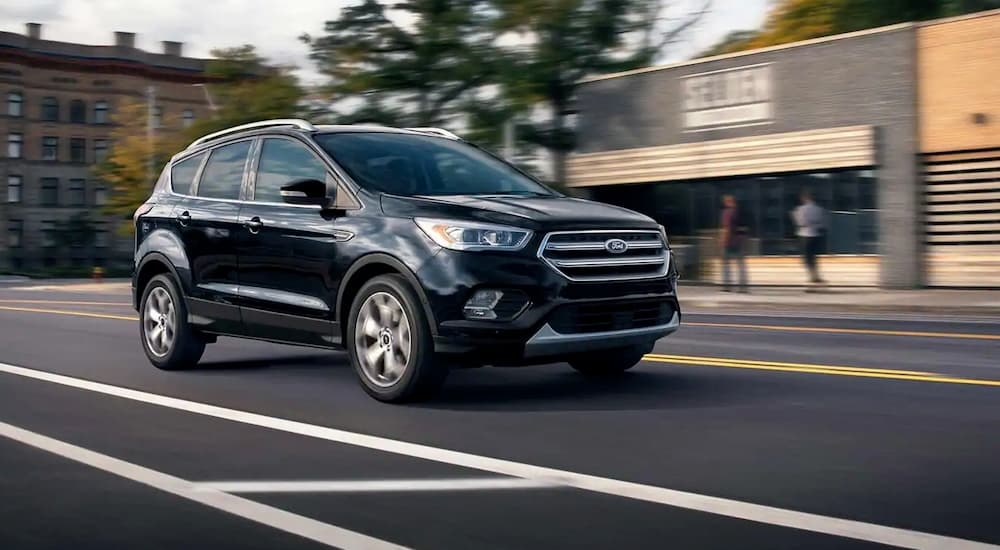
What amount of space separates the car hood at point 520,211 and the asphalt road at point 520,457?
1.06 m

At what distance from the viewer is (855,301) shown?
64.2 feet

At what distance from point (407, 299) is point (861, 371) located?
3.45 m

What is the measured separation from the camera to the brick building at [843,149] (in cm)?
2284

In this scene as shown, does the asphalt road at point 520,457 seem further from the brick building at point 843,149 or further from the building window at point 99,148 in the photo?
the building window at point 99,148

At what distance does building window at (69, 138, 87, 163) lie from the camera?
80.4 m

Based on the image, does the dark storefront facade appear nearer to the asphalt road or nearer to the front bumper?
the asphalt road

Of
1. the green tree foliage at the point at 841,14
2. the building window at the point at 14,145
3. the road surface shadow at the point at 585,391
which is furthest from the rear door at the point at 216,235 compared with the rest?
the building window at the point at 14,145

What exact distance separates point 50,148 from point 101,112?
3.94 metres

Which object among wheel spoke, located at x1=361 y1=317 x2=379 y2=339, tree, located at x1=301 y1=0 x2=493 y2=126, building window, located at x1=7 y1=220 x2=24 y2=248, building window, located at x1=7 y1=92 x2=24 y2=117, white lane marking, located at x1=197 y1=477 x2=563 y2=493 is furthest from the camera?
building window, located at x1=7 y1=92 x2=24 y2=117

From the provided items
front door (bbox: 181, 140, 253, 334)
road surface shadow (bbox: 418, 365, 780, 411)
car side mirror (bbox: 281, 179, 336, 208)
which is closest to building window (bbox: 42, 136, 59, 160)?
front door (bbox: 181, 140, 253, 334)

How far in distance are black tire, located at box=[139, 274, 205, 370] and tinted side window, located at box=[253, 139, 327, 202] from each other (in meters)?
1.30

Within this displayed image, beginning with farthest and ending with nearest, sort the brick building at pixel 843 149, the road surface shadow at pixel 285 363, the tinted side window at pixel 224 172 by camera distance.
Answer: the brick building at pixel 843 149
the road surface shadow at pixel 285 363
the tinted side window at pixel 224 172

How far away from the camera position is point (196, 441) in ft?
21.3

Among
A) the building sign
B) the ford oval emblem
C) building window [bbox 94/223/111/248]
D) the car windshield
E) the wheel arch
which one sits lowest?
the wheel arch
